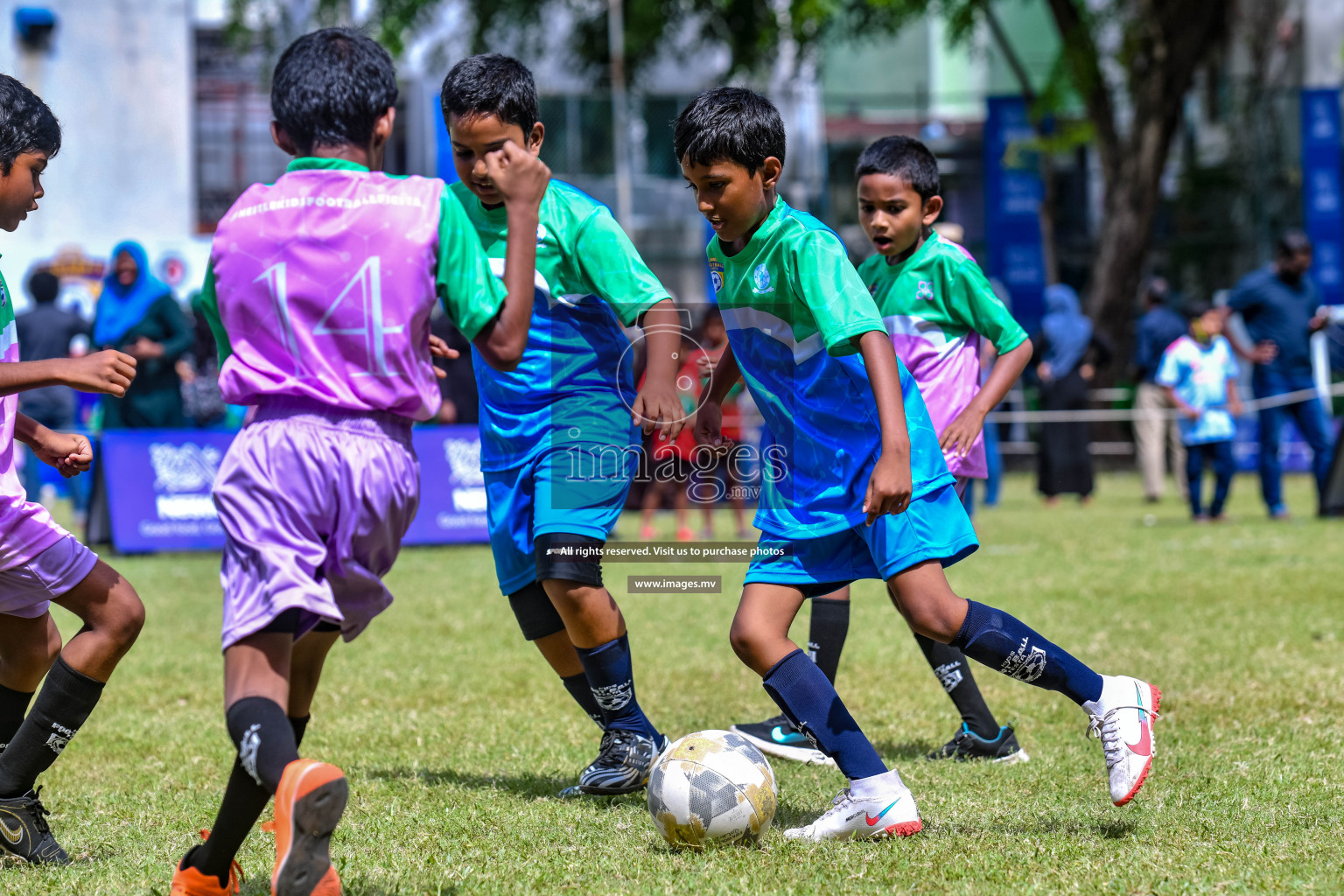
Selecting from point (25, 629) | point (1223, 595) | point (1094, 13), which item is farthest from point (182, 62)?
point (25, 629)

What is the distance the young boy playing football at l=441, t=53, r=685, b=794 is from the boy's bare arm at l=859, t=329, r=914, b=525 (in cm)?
73

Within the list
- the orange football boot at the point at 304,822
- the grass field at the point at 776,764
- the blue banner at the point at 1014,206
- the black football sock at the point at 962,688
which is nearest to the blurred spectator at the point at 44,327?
the grass field at the point at 776,764

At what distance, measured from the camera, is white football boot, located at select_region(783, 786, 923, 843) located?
134 inches

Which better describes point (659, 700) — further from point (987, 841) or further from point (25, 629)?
point (25, 629)

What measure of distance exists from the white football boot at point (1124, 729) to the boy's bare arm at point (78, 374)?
94.2 inches

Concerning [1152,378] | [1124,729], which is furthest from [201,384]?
[1124,729]

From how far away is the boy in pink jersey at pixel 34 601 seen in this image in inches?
130

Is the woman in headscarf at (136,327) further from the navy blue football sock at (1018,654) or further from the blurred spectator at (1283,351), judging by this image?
the blurred spectator at (1283,351)

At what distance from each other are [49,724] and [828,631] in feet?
7.53

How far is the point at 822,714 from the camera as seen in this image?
3.45 meters

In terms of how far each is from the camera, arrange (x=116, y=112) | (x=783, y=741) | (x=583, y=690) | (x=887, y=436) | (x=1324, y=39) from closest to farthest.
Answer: (x=887, y=436) → (x=583, y=690) → (x=783, y=741) → (x=1324, y=39) → (x=116, y=112)

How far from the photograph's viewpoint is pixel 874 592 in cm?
862

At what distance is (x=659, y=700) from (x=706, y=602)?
3.08 meters

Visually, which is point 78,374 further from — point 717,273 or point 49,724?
point 717,273
